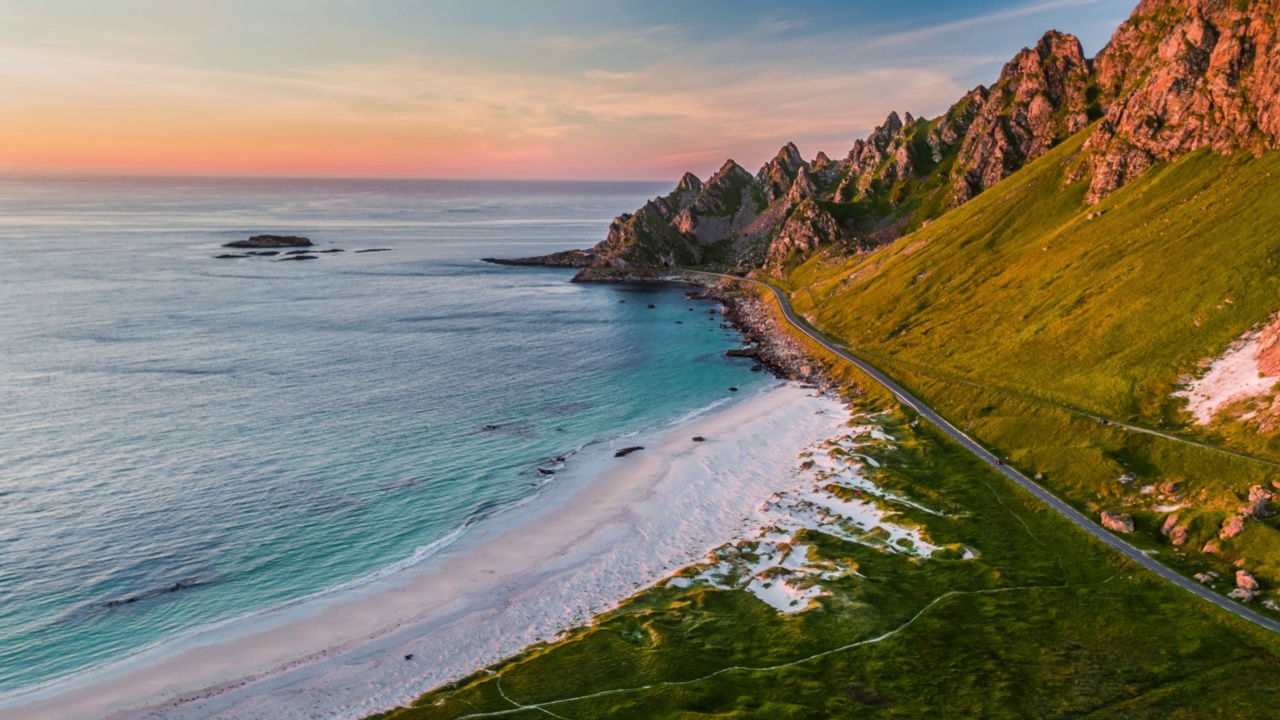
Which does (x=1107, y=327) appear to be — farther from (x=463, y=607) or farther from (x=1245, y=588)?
(x=463, y=607)

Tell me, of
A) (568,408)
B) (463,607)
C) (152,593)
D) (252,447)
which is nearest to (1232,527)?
A: (463,607)

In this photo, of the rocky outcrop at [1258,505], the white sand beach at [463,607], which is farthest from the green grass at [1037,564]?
the white sand beach at [463,607]

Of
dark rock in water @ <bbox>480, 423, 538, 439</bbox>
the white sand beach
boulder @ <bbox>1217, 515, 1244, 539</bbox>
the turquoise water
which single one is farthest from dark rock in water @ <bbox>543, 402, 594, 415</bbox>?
boulder @ <bbox>1217, 515, 1244, 539</bbox>

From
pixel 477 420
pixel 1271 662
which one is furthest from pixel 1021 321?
pixel 477 420

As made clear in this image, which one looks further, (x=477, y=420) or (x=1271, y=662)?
(x=477, y=420)

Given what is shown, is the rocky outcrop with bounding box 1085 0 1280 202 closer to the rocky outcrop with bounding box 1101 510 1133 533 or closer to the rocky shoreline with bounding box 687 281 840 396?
the rocky shoreline with bounding box 687 281 840 396

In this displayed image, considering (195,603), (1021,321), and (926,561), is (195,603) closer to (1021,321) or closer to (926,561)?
(926,561)
